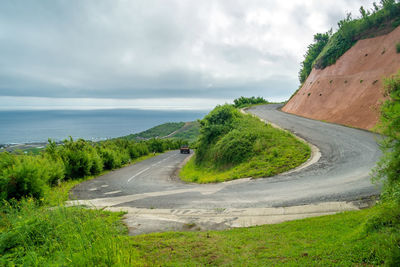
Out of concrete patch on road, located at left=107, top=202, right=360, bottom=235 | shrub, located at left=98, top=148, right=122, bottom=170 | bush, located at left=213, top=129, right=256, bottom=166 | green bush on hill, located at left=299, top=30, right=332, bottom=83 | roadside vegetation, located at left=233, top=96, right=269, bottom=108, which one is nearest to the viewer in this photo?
concrete patch on road, located at left=107, top=202, right=360, bottom=235

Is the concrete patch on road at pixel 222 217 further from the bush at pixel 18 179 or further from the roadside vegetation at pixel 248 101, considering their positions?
the roadside vegetation at pixel 248 101

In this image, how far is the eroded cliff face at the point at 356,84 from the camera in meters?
20.4

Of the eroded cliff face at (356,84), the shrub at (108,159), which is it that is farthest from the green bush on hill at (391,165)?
the shrub at (108,159)

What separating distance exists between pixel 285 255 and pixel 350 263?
1017 mm

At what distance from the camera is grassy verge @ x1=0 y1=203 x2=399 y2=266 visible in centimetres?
364

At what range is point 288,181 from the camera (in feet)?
33.8

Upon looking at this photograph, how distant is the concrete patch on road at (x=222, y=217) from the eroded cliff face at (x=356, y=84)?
15.3 meters

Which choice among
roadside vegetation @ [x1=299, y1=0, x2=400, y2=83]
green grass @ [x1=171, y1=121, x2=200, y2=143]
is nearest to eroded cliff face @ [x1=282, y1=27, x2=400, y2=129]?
roadside vegetation @ [x1=299, y1=0, x2=400, y2=83]

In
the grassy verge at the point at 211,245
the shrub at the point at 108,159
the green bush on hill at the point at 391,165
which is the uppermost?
the green bush on hill at the point at 391,165

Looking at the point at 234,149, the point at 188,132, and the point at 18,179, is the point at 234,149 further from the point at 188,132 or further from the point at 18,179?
the point at 188,132

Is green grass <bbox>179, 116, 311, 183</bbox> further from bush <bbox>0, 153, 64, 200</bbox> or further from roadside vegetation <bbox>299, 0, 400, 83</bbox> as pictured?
roadside vegetation <bbox>299, 0, 400, 83</bbox>

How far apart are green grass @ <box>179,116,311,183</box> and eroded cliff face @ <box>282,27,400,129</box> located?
26.0 ft

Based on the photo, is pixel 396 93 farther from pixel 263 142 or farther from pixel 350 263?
pixel 263 142

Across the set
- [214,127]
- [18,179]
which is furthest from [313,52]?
[18,179]
